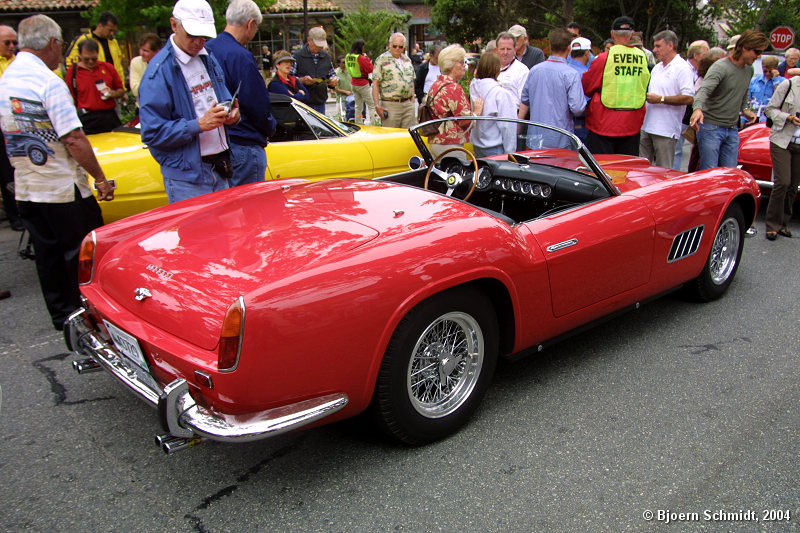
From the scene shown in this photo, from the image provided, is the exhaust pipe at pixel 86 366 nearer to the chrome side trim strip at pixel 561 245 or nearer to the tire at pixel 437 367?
the tire at pixel 437 367

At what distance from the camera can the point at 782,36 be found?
55.4 feet

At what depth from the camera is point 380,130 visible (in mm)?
6238

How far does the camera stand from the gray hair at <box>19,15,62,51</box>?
3551mm

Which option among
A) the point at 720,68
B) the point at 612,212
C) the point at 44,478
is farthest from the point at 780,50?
the point at 44,478

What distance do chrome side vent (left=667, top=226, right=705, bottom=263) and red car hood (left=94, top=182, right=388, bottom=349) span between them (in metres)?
1.94

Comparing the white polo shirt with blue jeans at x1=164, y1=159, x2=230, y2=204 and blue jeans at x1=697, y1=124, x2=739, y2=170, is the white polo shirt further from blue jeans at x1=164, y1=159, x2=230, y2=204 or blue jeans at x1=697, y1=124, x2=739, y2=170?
blue jeans at x1=164, y1=159, x2=230, y2=204

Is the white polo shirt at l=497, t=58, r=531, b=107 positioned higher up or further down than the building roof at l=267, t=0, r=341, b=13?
further down

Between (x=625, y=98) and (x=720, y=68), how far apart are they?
107cm

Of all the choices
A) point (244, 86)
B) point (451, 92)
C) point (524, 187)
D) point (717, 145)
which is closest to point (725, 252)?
point (524, 187)

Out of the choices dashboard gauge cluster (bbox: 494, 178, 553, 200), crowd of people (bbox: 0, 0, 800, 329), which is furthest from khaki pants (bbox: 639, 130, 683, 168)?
dashboard gauge cluster (bbox: 494, 178, 553, 200)

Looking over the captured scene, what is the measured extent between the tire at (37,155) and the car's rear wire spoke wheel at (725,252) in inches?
167

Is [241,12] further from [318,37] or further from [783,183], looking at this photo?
[318,37]

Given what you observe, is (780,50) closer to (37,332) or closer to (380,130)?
(380,130)

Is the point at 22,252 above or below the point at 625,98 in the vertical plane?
below
